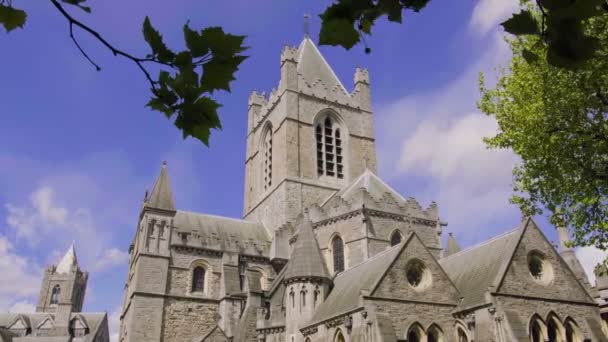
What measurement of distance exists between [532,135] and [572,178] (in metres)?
1.51

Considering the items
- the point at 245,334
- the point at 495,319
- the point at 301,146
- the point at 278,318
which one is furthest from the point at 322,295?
the point at 301,146

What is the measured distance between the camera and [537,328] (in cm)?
1605

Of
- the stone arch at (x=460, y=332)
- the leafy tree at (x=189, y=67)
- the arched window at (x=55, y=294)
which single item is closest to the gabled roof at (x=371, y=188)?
the stone arch at (x=460, y=332)

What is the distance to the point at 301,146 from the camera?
3378cm

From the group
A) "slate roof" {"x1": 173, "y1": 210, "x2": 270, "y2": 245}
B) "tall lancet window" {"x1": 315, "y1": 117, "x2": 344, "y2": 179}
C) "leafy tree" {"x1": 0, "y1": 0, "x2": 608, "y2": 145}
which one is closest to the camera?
"leafy tree" {"x1": 0, "y1": 0, "x2": 608, "y2": 145}

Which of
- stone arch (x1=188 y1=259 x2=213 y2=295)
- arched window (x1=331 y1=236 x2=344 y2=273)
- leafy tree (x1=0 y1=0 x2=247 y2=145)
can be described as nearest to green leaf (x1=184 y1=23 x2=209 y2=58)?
leafy tree (x1=0 y1=0 x2=247 y2=145)

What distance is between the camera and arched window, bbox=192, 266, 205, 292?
2689 cm

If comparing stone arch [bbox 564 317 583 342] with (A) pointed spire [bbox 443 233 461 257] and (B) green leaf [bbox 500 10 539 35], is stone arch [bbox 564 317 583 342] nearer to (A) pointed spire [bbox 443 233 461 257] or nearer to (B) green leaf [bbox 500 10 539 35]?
(A) pointed spire [bbox 443 233 461 257]

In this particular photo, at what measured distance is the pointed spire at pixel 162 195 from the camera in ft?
91.6

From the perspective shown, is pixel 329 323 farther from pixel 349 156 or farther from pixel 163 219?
pixel 349 156

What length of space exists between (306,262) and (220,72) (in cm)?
1881

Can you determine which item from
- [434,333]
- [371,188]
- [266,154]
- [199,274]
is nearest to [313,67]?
[266,154]

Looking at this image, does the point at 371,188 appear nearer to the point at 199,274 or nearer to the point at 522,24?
the point at 199,274

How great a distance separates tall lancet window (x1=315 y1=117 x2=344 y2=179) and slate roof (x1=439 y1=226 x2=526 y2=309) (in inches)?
604
